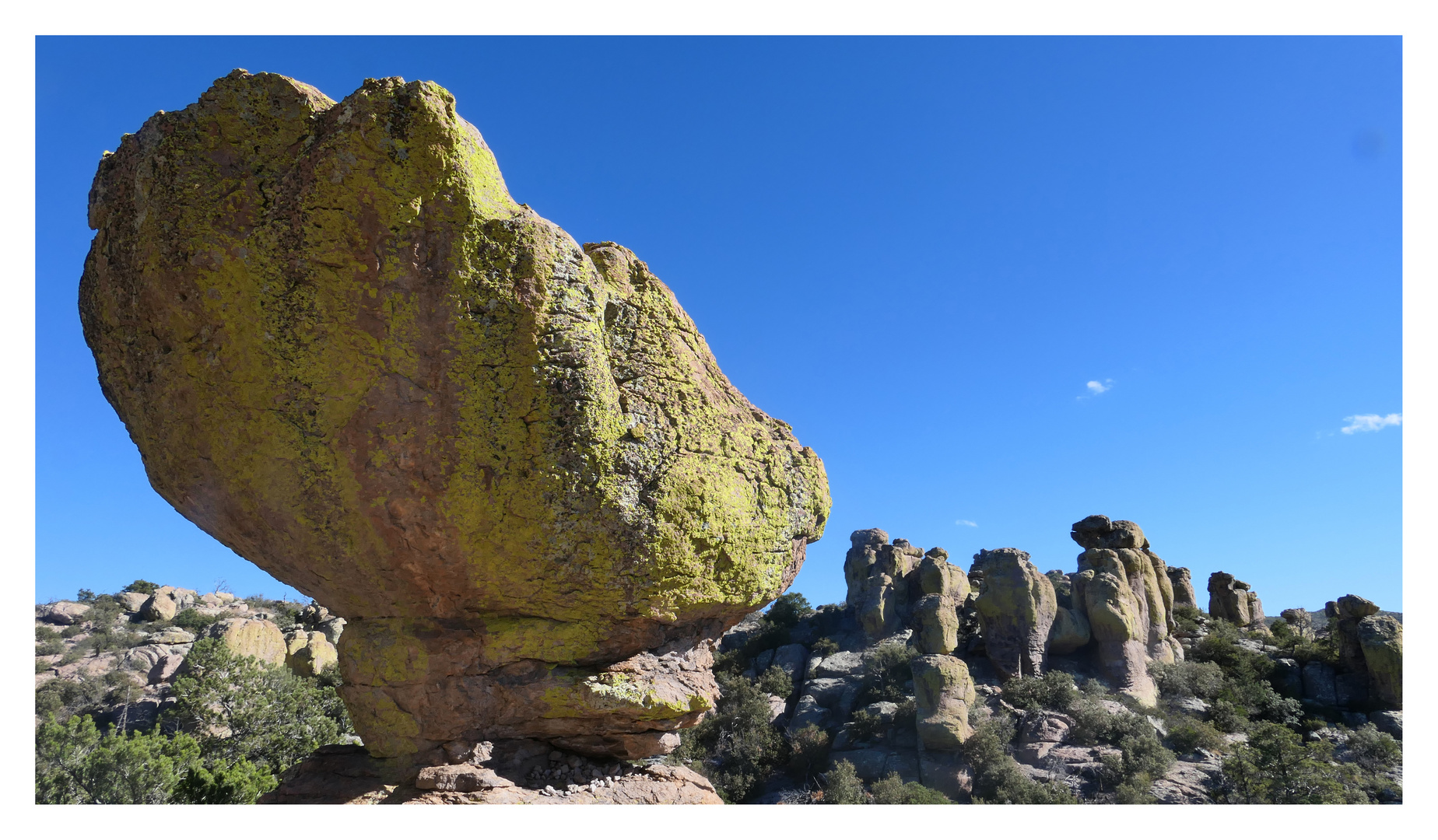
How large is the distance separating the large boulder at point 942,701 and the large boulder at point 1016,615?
387 cm

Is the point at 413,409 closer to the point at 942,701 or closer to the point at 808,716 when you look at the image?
the point at 942,701

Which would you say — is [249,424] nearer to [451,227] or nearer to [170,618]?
[451,227]

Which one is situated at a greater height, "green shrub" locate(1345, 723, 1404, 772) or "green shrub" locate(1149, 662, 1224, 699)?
"green shrub" locate(1149, 662, 1224, 699)

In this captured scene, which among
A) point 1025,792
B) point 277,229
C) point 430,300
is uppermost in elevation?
point 277,229

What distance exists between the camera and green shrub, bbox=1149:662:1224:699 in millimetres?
28422

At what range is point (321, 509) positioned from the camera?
6.37 m

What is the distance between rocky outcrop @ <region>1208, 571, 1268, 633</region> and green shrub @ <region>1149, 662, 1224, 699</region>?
1177cm

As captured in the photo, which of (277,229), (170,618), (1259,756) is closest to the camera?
(277,229)

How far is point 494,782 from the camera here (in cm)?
661

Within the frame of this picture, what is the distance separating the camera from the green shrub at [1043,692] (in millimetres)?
26938

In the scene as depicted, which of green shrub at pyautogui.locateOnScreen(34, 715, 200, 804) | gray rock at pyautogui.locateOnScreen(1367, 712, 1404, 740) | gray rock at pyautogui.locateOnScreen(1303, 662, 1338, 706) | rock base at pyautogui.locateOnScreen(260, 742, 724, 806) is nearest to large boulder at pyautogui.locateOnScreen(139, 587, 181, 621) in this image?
green shrub at pyautogui.locateOnScreen(34, 715, 200, 804)

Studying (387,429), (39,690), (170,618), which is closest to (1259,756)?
(387,429)

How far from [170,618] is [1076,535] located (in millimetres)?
41501

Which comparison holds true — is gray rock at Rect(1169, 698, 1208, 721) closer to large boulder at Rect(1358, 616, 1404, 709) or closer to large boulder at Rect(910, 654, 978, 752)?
large boulder at Rect(1358, 616, 1404, 709)
